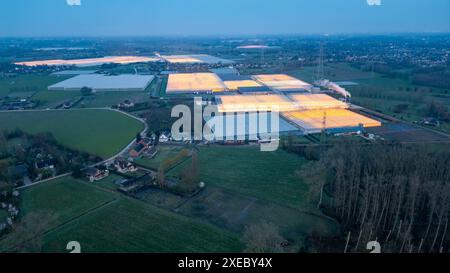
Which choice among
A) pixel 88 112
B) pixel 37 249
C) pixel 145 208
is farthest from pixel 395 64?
pixel 37 249

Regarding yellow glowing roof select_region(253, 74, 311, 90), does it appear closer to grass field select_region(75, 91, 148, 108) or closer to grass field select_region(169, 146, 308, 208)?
grass field select_region(75, 91, 148, 108)

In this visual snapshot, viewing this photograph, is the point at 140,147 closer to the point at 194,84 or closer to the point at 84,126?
the point at 84,126

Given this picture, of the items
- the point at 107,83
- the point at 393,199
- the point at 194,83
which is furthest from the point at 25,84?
the point at 393,199

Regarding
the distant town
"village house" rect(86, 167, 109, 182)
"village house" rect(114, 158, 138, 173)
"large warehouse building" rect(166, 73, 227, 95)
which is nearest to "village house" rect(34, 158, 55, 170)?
the distant town

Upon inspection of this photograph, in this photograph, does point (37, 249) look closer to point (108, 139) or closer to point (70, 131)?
point (108, 139)

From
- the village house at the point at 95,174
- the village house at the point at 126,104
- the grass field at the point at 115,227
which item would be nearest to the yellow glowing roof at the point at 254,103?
the village house at the point at 126,104
